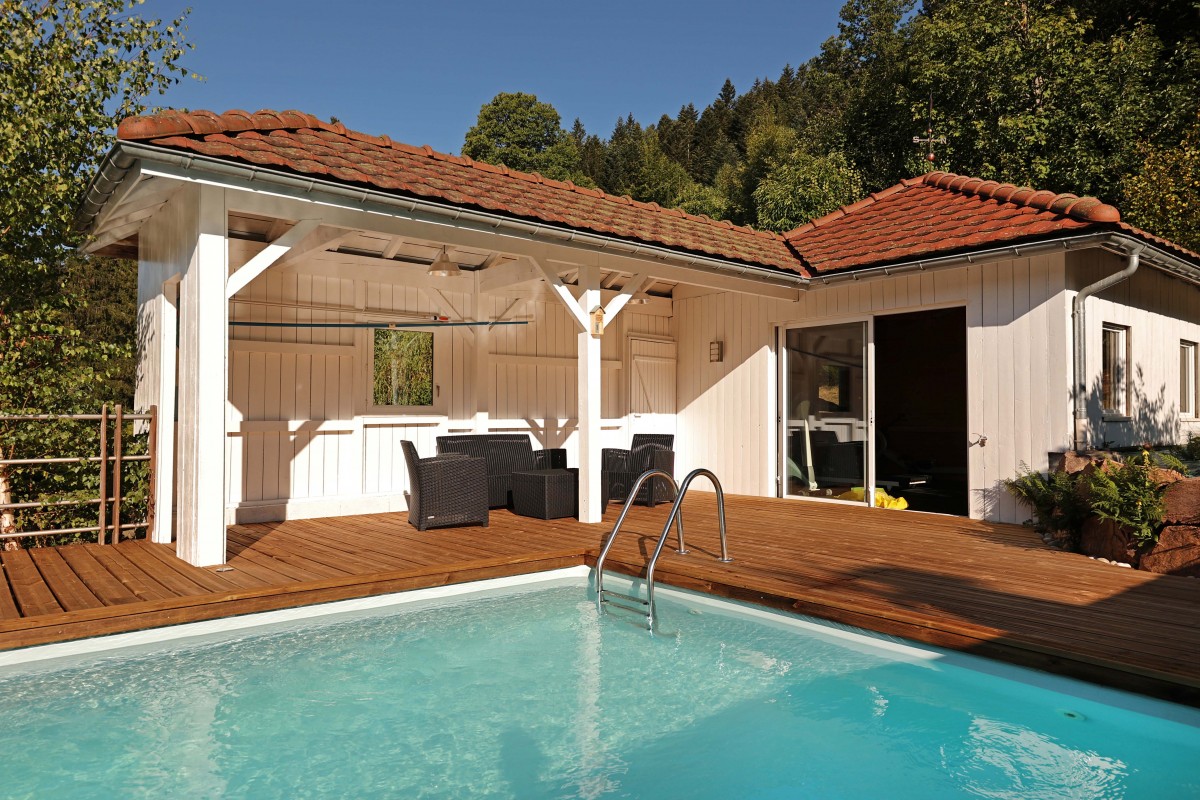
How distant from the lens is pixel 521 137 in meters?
41.1

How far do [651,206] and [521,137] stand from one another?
34968mm

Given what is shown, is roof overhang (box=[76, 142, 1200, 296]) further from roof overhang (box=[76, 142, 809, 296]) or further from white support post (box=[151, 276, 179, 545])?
white support post (box=[151, 276, 179, 545])

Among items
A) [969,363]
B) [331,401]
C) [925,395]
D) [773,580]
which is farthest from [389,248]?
[925,395]

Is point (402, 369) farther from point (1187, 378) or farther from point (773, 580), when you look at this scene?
point (1187, 378)

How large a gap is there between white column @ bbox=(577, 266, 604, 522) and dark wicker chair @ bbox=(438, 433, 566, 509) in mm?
1341

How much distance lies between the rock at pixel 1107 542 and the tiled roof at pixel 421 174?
3.78 m

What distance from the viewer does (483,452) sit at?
804cm

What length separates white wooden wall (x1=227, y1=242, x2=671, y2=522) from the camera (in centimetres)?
709

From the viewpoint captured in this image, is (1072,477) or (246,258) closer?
(1072,477)

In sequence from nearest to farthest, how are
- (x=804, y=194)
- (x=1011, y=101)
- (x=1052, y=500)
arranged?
(x=1052, y=500) → (x=1011, y=101) → (x=804, y=194)

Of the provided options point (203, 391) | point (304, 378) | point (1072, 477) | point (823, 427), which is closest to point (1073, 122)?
point (823, 427)

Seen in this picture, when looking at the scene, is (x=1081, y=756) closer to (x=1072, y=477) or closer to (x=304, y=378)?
(x=1072, y=477)

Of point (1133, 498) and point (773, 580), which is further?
point (1133, 498)

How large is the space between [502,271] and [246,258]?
2424 millimetres
